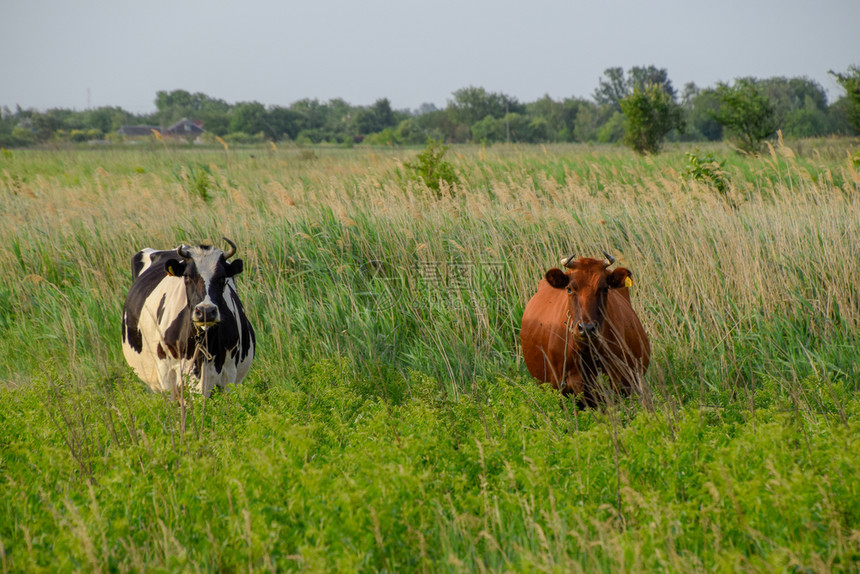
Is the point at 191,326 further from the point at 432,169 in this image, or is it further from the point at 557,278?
the point at 432,169

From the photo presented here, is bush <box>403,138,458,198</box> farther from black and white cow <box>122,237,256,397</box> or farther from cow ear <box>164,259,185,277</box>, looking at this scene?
cow ear <box>164,259,185,277</box>

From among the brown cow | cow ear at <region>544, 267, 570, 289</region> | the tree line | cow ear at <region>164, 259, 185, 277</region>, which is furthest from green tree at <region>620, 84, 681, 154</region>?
cow ear at <region>164, 259, 185, 277</region>

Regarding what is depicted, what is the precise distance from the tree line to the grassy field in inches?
515

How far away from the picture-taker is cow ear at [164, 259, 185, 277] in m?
4.68

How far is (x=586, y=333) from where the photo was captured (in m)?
4.21

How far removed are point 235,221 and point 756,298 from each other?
5938mm

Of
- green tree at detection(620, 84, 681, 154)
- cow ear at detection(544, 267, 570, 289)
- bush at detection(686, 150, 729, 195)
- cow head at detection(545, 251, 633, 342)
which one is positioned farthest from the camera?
green tree at detection(620, 84, 681, 154)

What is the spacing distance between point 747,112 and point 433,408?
1923 cm

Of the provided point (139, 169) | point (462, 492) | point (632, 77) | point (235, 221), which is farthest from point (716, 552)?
point (632, 77)

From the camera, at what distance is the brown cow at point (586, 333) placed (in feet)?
14.3

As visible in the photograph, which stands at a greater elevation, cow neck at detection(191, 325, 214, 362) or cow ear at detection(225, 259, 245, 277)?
cow ear at detection(225, 259, 245, 277)

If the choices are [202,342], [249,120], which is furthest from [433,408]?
[249,120]

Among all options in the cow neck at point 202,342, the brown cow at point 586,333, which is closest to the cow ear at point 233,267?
→ the cow neck at point 202,342

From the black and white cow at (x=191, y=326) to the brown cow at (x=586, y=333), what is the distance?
7.17ft
